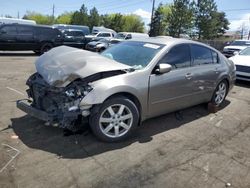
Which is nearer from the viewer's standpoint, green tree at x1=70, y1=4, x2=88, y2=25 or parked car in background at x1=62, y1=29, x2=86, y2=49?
parked car in background at x1=62, y1=29, x2=86, y2=49

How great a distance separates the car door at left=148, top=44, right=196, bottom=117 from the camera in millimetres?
4613

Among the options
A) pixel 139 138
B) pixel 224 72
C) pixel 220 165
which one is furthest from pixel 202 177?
pixel 224 72

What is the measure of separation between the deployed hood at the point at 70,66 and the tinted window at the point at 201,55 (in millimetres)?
1738

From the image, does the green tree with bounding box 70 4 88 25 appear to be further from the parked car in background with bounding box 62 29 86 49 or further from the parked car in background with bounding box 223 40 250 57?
the parked car in background with bounding box 223 40 250 57

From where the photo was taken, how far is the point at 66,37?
19156 mm

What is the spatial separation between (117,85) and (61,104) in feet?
2.80

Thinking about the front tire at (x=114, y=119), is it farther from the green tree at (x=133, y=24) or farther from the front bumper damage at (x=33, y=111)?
the green tree at (x=133, y=24)

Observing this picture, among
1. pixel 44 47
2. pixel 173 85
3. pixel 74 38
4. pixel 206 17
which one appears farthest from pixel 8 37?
pixel 206 17

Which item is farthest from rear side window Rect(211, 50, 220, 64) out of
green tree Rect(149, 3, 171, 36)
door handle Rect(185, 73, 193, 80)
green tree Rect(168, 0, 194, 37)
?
green tree Rect(149, 3, 171, 36)

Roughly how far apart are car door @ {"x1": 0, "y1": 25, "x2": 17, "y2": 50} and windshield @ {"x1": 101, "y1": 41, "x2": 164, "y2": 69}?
1167 centimetres

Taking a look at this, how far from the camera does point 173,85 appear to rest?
15.9 feet

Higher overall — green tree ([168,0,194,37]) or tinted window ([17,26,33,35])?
green tree ([168,0,194,37])

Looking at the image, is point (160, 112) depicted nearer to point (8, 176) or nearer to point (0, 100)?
point (8, 176)

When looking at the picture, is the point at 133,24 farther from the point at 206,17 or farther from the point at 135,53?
the point at 135,53
